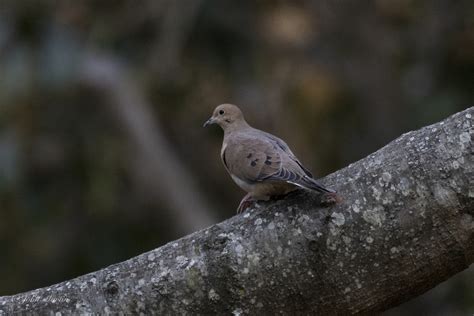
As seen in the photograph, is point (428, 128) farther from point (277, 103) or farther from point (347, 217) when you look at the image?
point (277, 103)

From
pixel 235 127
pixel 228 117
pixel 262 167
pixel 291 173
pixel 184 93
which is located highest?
pixel 184 93

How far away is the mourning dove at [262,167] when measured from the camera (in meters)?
4.57

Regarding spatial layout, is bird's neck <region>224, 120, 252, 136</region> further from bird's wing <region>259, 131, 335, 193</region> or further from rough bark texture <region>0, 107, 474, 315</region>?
rough bark texture <region>0, 107, 474, 315</region>

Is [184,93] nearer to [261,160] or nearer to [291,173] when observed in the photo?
[261,160]

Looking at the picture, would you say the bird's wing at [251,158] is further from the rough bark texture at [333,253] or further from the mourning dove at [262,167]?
the rough bark texture at [333,253]

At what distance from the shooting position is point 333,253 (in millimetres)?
3855

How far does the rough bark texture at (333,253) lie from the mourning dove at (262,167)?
224 mm

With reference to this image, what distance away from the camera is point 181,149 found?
45.3ft

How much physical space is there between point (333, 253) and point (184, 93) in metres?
8.93

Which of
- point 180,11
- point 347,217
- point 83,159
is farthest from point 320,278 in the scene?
point 83,159

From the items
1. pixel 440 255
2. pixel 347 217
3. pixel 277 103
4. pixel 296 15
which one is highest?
pixel 296 15

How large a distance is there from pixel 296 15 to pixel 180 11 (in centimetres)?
157

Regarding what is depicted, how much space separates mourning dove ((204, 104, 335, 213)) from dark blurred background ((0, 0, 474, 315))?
20.0 feet

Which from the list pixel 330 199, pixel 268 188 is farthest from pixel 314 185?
pixel 268 188
